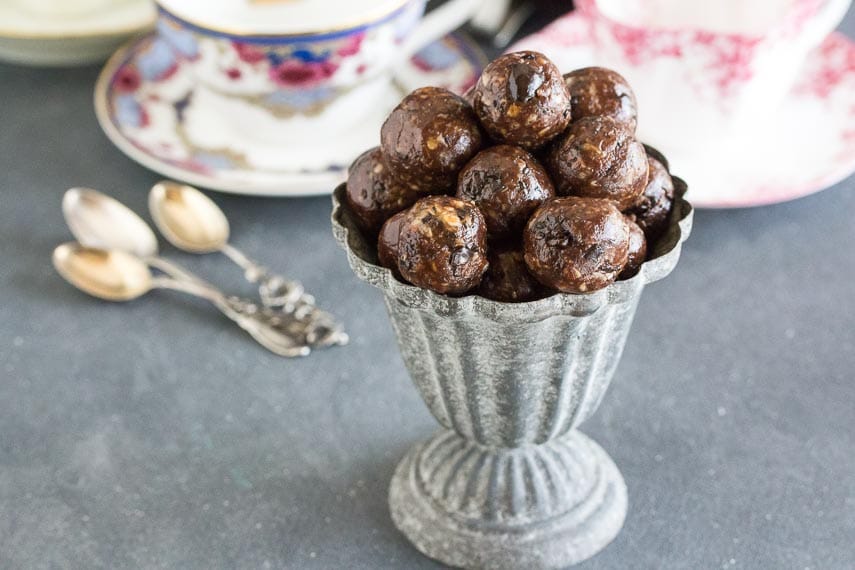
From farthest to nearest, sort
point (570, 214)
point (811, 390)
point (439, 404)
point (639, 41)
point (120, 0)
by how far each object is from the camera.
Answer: point (120, 0) < point (639, 41) < point (811, 390) < point (439, 404) < point (570, 214)

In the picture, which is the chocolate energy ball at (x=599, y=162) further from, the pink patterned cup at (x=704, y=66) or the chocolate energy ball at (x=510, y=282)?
the pink patterned cup at (x=704, y=66)

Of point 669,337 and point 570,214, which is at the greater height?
point 570,214

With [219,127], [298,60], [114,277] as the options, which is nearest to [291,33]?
[298,60]

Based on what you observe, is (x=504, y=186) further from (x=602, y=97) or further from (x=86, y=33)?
(x=86, y=33)

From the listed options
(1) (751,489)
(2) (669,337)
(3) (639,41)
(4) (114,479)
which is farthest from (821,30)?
(4) (114,479)

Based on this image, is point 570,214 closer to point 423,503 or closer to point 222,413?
point 423,503

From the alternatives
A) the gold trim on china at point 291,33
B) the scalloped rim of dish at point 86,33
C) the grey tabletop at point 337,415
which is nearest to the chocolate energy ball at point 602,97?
the grey tabletop at point 337,415
